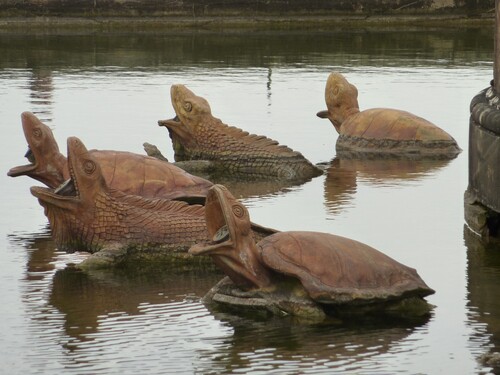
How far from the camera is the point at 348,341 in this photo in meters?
7.68

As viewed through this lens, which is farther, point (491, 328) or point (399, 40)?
point (399, 40)

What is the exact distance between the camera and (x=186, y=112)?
14000 millimetres

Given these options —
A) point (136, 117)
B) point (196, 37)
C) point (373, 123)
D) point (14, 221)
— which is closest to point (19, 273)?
point (14, 221)

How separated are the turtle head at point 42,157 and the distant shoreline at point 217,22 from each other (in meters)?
17.9

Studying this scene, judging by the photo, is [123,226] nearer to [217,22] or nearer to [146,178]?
[146,178]

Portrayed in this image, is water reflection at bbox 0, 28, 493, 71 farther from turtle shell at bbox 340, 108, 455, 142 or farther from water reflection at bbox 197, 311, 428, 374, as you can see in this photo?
water reflection at bbox 197, 311, 428, 374

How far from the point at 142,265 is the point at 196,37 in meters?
18.0

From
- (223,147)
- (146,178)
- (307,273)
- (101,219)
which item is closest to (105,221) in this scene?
(101,219)

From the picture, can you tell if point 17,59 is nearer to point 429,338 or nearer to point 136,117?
point 136,117

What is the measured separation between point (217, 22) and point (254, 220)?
18.1 meters

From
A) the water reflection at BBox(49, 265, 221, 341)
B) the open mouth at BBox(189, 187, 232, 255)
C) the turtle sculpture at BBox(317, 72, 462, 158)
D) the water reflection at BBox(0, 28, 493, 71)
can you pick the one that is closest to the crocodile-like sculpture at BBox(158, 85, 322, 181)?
the turtle sculpture at BBox(317, 72, 462, 158)

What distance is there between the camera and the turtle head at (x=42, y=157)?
35.2ft

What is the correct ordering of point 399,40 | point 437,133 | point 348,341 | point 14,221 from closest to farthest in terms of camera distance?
point 348,341 → point 14,221 → point 437,133 → point 399,40

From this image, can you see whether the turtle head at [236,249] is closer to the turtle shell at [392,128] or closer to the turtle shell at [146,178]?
the turtle shell at [146,178]
